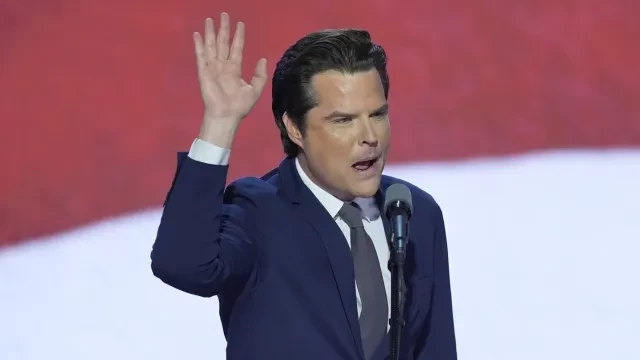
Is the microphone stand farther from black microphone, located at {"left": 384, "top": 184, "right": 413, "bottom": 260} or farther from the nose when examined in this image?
the nose

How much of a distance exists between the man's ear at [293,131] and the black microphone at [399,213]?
0.77 ft

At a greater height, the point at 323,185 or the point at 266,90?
the point at 266,90

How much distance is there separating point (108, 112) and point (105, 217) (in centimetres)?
25

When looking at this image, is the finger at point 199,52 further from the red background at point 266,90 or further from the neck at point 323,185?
the red background at point 266,90

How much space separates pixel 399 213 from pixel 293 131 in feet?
0.98

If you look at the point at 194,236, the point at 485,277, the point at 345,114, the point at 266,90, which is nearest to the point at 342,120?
the point at 345,114

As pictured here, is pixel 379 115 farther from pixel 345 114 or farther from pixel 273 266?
pixel 273 266

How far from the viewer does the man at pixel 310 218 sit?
1366 mm

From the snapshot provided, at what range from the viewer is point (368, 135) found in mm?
1490

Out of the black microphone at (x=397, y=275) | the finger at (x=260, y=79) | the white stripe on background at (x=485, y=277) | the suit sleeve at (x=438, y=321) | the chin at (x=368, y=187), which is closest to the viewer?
the black microphone at (x=397, y=275)

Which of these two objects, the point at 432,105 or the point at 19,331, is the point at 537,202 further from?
the point at 19,331

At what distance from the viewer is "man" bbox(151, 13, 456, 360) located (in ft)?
4.48

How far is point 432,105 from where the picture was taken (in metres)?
2.63

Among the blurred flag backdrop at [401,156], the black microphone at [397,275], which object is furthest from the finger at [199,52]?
the blurred flag backdrop at [401,156]
